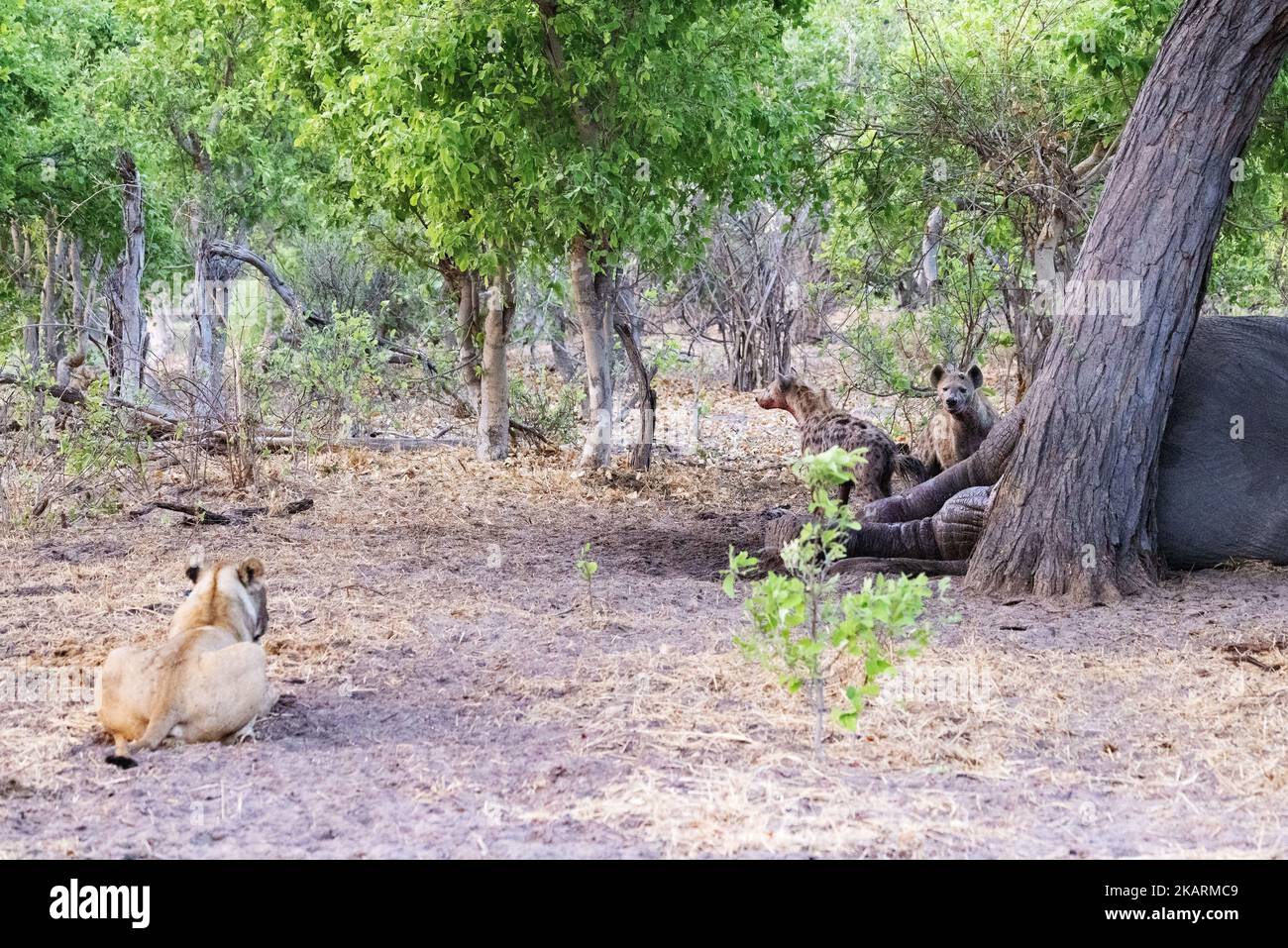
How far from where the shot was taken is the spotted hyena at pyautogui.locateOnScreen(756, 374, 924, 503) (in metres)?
10.7

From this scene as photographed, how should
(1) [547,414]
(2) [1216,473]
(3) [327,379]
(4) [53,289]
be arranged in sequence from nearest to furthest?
(2) [1216,473], (3) [327,379], (1) [547,414], (4) [53,289]

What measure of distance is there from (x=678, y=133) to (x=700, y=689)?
6119mm

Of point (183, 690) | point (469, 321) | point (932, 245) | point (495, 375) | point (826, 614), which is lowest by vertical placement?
point (183, 690)

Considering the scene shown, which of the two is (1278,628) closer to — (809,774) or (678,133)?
(809,774)

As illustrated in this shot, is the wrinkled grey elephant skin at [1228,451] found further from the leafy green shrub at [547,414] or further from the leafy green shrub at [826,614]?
the leafy green shrub at [547,414]

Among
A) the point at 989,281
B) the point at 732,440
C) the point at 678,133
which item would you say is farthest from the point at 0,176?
the point at 989,281

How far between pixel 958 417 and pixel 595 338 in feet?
13.1

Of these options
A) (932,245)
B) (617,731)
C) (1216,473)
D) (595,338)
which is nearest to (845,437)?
(932,245)

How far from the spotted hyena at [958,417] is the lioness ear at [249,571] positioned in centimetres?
620

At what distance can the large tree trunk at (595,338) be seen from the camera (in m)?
13.0

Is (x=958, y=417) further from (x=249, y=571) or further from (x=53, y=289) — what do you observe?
(x=53, y=289)

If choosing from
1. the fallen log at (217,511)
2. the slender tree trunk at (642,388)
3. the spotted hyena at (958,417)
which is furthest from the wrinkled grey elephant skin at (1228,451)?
the fallen log at (217,511)

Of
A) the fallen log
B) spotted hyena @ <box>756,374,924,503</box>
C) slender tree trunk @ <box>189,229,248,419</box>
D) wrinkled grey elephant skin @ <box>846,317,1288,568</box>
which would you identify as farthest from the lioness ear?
slender tree trunk @ <box>189,229,248,419</box>

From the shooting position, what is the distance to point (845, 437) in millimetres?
10945
